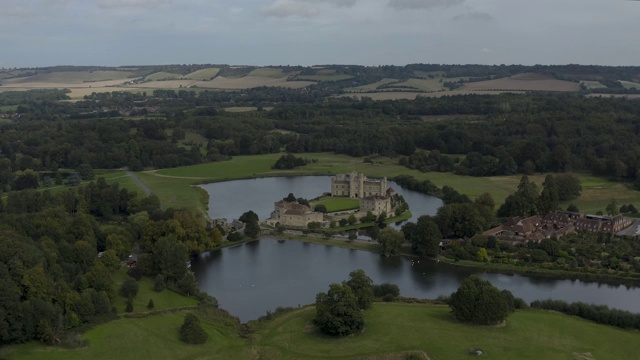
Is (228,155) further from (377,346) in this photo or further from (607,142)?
(377,346)

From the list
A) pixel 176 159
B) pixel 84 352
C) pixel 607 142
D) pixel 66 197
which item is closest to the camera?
pixel 84 352

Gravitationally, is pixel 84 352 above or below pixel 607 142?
below

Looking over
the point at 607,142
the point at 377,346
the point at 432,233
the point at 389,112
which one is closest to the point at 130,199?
the point at 432,233

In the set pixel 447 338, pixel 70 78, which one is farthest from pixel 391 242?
pixel 70 78

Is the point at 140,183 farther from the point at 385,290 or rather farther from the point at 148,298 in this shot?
the point at 385,290

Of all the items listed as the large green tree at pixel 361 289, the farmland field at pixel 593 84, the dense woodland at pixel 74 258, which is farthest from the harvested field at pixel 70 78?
the large green tree at pixel 361 289

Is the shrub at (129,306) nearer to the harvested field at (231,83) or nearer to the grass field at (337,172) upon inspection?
the grass field at (337,172)

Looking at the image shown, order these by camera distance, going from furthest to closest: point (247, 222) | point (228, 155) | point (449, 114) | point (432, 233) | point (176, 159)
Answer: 1. point (449, 114)
2. point (228, 155)
3. point (176, 159)
4. point (247, 222)
5. point (432, 233)
